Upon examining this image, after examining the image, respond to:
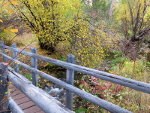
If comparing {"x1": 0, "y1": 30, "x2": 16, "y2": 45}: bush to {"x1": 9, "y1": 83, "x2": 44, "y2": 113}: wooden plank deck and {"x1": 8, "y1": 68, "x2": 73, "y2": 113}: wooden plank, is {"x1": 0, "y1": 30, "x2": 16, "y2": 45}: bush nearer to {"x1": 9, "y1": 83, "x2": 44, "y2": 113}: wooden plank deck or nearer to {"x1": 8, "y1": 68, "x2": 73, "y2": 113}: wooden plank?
{"x1": 9, "y1": 83, "x2": 44, "y2": 113}: wooden plank deck

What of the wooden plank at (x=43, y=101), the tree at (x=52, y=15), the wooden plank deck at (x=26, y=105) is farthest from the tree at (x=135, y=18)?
the wooden plank at (x=43, y=101)

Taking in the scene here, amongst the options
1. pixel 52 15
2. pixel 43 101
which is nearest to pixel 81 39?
pixel 52 15

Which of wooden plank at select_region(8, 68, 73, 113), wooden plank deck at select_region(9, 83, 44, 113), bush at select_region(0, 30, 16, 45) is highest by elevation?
wooden plank at select_region(8, 68, 73, 113)

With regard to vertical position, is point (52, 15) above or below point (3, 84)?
above

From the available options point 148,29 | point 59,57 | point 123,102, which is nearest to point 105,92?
point 123,102

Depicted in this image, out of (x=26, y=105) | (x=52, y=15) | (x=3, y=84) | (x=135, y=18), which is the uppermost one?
(x=135, y=18)

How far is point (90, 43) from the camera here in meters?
6.80

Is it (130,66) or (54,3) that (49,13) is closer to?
(54,3)

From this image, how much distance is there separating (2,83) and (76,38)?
18.6 ft

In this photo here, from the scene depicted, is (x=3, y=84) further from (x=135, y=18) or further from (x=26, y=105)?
(x=135, y=18)

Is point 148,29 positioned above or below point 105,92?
above

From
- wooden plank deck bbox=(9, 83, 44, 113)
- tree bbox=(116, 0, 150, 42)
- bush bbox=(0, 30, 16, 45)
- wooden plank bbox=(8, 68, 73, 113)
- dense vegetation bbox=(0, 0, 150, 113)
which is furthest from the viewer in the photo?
tree bbox=(116, 0, 150, 42)

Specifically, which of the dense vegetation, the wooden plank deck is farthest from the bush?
the wooden plank deck

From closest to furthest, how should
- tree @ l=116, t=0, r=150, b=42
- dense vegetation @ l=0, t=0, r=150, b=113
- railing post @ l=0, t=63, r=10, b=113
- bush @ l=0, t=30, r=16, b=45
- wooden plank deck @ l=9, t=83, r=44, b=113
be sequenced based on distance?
railing post @ l=0, t=63, r=10, b=113
wooden plank deck @ l=9, t=83, r=44, b=113
dense vegetation @ l=0, t=0, r=150, b=113
bush @ l=0, t=30, r=16, b=45
tree @ l=116, t=0, r=150, b=42
